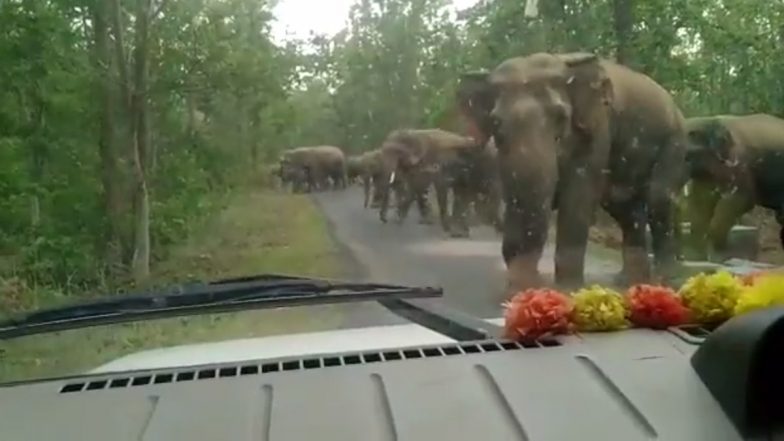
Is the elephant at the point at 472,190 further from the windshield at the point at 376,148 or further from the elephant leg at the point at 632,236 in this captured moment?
the elephant leg at the point at 632,236

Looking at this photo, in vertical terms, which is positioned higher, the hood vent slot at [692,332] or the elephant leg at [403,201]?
the elephant leg at [403,201]

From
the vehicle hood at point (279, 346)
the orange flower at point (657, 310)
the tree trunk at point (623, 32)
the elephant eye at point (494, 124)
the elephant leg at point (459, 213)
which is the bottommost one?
the vehicle hood at point (279, 346)

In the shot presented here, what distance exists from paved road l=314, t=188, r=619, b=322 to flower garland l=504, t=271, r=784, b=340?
446 mm

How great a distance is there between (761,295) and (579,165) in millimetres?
1106

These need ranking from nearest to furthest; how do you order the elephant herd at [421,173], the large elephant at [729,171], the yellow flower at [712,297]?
the yellow flower at [712,297]
the elephant herd at [421,173]
the large elephant at [729,171]

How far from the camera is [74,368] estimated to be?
209cm

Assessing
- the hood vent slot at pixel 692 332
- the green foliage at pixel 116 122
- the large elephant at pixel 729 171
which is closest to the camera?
the hood vent slot at pixel 692 332

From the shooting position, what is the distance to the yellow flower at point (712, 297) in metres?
Result: 2.19

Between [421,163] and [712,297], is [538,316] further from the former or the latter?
[421,163]

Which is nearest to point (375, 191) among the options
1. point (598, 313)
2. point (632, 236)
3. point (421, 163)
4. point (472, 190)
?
point (421, 163)

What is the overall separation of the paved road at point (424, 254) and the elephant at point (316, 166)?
0.23 feet

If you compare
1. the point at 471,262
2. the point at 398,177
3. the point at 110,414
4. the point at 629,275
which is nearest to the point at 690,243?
the point at 629,275

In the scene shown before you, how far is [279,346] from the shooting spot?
2217 mm

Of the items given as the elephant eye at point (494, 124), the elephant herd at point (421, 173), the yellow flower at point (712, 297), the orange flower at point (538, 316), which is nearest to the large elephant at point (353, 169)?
the elephant herd at point (421, 173)
